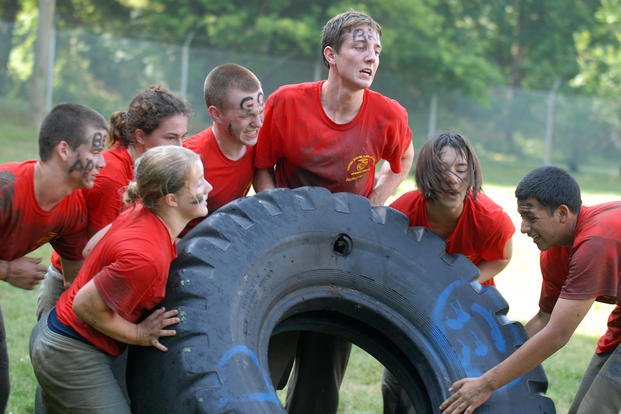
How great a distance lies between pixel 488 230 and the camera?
4.41 m

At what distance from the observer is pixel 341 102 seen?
14.8ft

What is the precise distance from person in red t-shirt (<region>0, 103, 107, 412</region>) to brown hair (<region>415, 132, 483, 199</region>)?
1.49m

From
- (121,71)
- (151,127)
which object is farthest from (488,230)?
(121,71)

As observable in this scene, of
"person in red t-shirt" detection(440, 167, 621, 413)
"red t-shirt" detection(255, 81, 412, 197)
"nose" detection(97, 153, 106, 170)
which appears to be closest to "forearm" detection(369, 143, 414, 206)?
"red t-shirt" detection(255, 81, 412, 197)

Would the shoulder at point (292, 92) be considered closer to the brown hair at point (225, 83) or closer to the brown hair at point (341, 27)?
the brown hair at point (225, 83)

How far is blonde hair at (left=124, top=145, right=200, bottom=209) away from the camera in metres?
3.52

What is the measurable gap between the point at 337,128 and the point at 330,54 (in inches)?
18.0

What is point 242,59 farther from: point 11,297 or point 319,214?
point 319,214

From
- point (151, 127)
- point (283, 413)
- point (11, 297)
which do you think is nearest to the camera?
point (283, 413)

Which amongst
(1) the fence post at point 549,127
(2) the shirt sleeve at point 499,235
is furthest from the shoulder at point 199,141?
(1) the fence post at point 549,127

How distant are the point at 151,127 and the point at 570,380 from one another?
137 inches

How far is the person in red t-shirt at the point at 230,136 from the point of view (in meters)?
4.31

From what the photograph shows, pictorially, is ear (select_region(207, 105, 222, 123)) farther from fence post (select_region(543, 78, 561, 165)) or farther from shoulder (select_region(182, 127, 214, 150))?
fence post (select_region(543, 78, 561, 165))

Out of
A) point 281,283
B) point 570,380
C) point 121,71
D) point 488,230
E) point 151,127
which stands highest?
point 121,71
